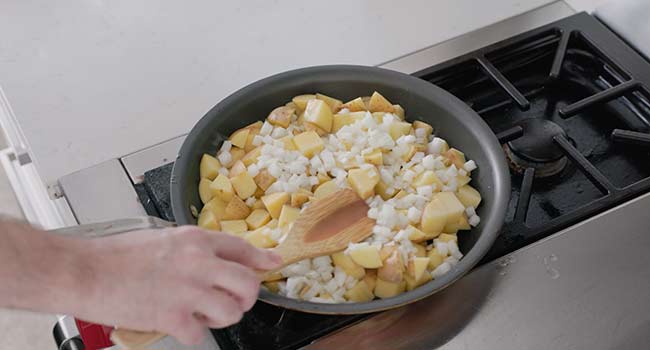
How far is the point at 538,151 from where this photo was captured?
106 cm

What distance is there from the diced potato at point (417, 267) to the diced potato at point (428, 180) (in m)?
0.12

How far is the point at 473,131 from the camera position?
0.99 metres

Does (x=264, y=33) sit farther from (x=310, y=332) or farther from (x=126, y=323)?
(x=126, y=323)

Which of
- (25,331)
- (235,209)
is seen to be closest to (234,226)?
(235,209)

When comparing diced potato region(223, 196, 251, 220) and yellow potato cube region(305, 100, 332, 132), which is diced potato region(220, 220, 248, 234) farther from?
yellow potato cube region(305, 100, 332, 132)

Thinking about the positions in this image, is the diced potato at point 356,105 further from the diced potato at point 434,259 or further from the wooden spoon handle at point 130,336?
the wooden spoon handle at point 130,336

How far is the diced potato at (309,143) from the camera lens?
1.00 meters

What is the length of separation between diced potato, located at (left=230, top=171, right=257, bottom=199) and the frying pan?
0.16 ft

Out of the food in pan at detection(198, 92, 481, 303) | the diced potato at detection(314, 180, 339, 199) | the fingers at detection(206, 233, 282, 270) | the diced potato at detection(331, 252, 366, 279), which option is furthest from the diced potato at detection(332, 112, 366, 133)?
the fingers at detection(206, 233, 282, 270)

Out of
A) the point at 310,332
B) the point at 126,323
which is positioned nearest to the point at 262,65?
the point at 310,332

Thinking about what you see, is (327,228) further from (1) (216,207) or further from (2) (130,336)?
(2) (130,336)

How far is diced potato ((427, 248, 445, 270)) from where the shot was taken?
90 centimetres

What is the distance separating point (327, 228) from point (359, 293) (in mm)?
83

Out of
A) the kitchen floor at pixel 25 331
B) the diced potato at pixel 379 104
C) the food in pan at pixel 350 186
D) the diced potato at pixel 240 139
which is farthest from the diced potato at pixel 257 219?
the kitchen floor at pixel 25 331
